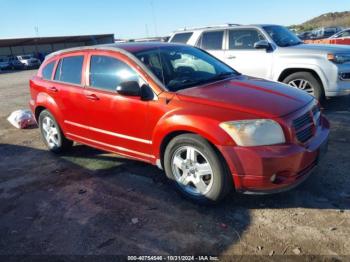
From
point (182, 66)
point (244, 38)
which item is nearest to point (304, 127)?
point (182, 66)

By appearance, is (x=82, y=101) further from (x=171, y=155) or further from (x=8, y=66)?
Result: (x=8, y=66)

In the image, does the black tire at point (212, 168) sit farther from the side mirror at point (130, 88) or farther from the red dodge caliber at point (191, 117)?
the side mirror at point (130, 88)

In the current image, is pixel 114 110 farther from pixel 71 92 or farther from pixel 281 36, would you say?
pixel 281 36

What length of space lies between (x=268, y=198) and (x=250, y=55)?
478 cm

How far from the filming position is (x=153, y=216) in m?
3.78

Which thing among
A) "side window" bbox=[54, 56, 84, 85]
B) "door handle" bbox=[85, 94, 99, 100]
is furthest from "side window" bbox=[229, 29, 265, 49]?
"door handle" bbox=[85, 94, 99, 100]

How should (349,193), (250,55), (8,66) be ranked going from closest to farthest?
1. (349,193)
2. (250,55)
3. (8,66)

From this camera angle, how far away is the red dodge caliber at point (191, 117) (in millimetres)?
3416

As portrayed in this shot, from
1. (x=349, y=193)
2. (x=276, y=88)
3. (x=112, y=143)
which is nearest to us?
(x=349, y=193)

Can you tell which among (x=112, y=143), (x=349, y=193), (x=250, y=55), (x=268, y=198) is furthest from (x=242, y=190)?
(x=250, y=55)

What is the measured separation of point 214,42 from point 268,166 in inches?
228

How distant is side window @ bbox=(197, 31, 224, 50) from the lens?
8.48 meters

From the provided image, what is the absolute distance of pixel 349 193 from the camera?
392cm

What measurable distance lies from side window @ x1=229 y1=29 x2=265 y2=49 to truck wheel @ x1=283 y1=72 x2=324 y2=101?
1.15 m
